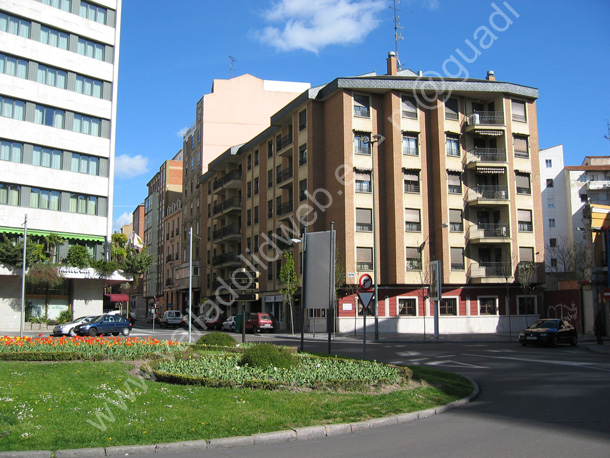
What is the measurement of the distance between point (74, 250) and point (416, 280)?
25064 millimetres

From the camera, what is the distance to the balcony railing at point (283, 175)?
159ft

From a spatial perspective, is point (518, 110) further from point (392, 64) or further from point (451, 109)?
point (392, 64)

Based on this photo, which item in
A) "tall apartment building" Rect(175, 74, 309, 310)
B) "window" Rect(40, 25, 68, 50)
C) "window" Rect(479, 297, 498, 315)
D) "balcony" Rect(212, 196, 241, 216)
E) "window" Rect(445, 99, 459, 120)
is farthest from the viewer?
"tall apartment building" Rect(175, 74, 309, 310)

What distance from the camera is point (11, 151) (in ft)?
131

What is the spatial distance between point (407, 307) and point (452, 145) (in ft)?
43.4

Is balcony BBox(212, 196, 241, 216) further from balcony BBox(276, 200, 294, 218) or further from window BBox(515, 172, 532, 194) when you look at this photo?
window BBox(515, 172, 532, 194)

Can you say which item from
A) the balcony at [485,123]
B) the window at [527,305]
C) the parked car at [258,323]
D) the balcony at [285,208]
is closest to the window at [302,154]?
the balcony at [285,208]

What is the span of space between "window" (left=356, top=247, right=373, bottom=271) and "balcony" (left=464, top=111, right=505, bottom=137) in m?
12.9

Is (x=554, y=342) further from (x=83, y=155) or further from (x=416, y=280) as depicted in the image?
(x=83, y=155)

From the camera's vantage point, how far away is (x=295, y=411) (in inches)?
358

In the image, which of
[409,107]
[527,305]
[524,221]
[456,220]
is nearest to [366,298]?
[456,220]

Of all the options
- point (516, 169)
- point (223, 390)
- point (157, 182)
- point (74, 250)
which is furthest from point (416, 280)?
point (157, 182)

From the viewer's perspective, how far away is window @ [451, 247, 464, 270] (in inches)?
1719

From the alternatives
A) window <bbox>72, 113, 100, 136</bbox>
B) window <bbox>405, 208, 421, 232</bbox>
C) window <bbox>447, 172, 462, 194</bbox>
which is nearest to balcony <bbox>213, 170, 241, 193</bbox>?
window <bbox>72, 113, 100, 136</bbox>
